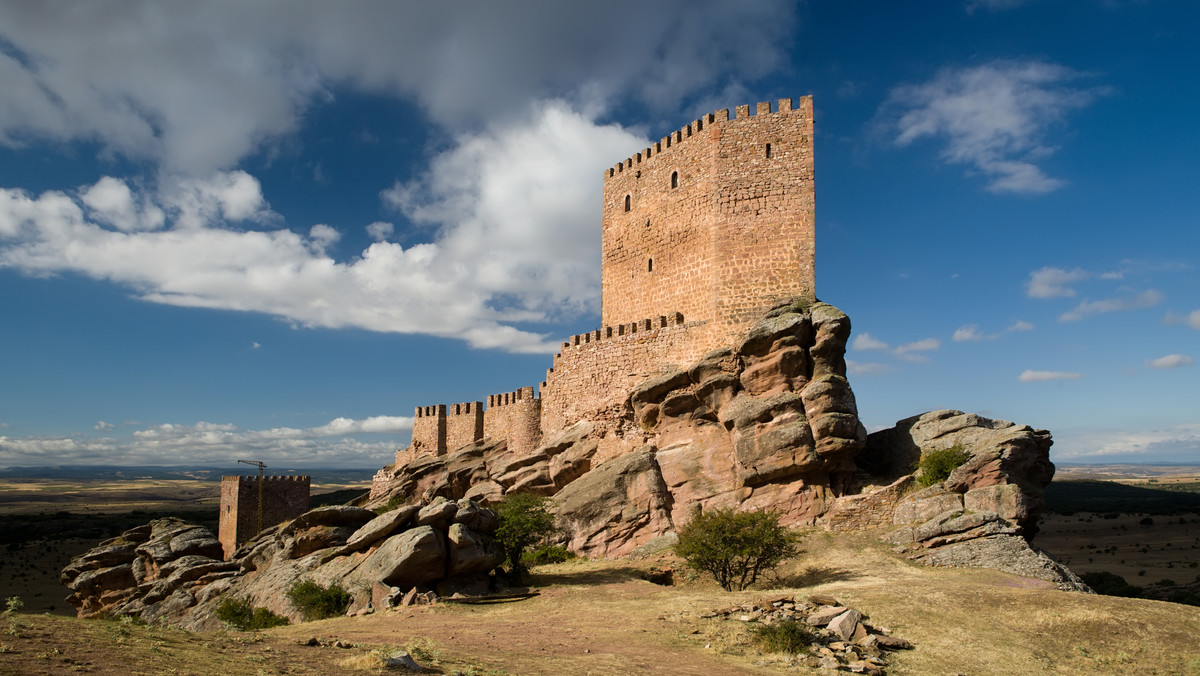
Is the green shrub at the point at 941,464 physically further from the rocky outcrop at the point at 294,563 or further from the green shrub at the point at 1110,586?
the rocky outcrop at the point at 294,563

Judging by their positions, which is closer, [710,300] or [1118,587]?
[710,300]

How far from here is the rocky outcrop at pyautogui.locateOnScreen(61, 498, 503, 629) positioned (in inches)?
756

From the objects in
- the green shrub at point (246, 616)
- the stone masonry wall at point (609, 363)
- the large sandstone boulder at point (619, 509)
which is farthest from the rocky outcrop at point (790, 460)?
the green shrub at point (246, 616)

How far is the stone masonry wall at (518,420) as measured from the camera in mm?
34125

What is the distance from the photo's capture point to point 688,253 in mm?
29438

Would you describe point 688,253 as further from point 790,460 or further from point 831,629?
point 831,629

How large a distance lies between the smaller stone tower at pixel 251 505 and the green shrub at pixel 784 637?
34039mm

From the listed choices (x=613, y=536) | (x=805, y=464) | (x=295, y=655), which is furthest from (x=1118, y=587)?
(x=295, y=655)

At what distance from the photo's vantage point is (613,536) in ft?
84.5

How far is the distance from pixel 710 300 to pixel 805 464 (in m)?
7.91

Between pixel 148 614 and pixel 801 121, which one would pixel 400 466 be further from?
pixel 801 121

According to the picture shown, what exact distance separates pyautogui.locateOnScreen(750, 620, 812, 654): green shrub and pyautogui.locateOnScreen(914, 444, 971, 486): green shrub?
35.8 ft

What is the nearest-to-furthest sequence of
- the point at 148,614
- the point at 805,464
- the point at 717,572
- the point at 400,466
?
the point at 717,572
the point at 805,464
the point at 148,614
the point at 400,466

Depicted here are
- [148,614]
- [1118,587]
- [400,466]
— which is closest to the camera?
[148,614]
